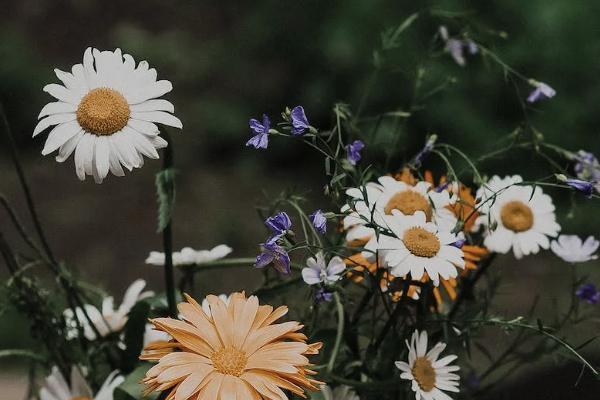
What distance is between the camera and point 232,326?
1.63 ft

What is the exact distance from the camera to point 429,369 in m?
0.53

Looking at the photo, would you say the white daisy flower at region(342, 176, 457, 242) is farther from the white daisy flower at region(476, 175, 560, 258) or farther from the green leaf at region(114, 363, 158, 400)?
the green leaf at region(114, 363, 158, 400)

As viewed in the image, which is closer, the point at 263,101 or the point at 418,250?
A: the point at 418,250

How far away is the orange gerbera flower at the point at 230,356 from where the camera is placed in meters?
0.46

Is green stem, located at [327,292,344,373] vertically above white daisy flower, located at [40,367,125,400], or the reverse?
green stem, located at [327,292,344,373]

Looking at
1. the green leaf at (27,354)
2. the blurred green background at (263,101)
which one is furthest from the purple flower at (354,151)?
the blurred green background at (263,101)

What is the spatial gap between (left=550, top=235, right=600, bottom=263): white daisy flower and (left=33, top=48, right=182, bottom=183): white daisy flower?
0.84ft

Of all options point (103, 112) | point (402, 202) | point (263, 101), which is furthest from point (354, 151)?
point (263, 101)

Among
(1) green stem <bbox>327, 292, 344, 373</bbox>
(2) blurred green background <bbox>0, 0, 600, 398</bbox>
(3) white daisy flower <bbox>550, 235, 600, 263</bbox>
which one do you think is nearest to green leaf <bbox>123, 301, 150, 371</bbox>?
(1) green stem <bbox>327, 292, 344, 373</bbox>

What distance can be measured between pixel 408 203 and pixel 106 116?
0.57ft

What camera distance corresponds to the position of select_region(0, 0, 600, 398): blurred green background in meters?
1.86

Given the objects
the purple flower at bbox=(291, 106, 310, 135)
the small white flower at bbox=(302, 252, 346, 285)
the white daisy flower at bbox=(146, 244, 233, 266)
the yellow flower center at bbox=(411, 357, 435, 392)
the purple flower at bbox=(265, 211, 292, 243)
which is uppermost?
the purple flower at bbox=(291, 106, 310, 135)

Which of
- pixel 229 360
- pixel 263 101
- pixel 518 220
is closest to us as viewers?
pixel 229 360

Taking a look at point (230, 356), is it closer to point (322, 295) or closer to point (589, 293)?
point (322, 295)
